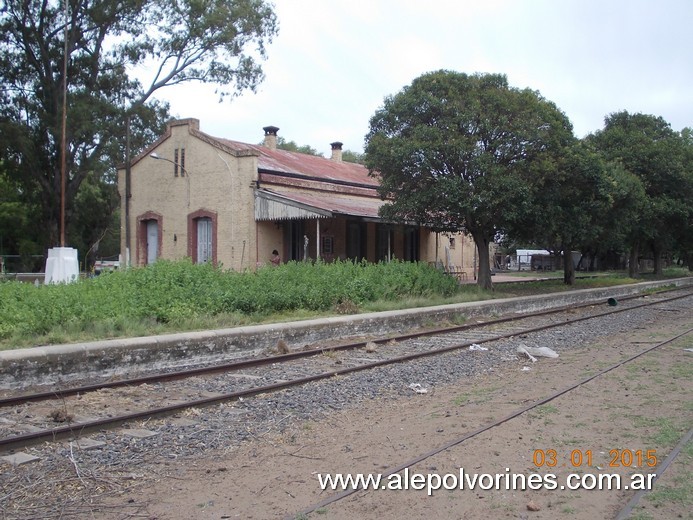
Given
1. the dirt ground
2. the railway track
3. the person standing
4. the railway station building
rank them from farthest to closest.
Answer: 1. the railway station building
2. the person standing
3. the railway track
4. the dirt ground

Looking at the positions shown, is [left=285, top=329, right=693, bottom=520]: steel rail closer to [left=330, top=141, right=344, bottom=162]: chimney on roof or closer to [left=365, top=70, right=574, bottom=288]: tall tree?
[left=365, top=70, right=574, bottom=288]: tall tree

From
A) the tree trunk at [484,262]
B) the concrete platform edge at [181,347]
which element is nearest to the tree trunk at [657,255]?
the tree trunk at [484,262]

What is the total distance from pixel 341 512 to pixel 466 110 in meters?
17.2

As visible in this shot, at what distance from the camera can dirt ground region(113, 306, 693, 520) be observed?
175 inches

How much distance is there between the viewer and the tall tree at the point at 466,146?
19.5 meters

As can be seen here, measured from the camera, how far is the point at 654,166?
35.1 meters

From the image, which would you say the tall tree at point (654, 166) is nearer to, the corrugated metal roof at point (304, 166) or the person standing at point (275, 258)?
the corrugated metal roof at point (304, 166)

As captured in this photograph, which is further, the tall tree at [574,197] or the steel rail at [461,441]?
the tall tree at [574,197]

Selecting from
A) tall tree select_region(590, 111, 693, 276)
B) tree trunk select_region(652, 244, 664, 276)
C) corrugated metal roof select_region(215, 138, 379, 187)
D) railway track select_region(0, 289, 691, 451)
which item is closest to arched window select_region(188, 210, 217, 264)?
corrugated metal roof select_region(215, 138, 379, 187)

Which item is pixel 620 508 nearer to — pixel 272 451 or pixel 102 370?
pixel 272 451

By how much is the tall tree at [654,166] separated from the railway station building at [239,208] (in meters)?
13.2

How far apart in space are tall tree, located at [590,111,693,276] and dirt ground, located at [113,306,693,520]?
28555 mm

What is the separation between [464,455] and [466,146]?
1509 centimetres
